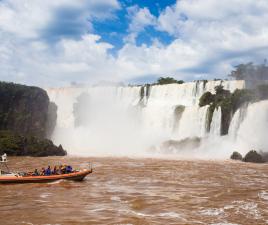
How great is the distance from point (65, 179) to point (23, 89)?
2458 cm

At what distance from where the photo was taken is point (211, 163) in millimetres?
27125

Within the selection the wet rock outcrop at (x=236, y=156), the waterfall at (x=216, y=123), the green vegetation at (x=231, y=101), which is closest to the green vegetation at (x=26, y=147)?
the waterfall at (x=216, y=123)

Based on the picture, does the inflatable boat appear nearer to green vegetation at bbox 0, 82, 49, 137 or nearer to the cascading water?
the cascading water

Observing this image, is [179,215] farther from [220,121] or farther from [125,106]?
[125,106]

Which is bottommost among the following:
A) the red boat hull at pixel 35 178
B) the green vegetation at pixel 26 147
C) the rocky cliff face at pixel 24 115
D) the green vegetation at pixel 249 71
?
the red boat hull at pixel 35 178

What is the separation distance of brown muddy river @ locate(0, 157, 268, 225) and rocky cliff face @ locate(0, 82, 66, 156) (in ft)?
51.8

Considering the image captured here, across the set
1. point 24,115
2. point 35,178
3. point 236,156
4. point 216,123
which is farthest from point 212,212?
point 24,115

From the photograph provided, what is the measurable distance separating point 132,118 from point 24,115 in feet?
39.3

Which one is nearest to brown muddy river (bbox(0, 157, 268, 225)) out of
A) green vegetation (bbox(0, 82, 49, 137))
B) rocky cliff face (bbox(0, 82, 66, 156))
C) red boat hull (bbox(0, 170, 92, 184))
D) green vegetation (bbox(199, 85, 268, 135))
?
red boat hull (bbox(0, 170, 92, 184))

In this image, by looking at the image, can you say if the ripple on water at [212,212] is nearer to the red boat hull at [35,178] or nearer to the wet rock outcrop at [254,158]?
the red boat hull at [35,178]

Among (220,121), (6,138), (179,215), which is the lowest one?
(179,215)

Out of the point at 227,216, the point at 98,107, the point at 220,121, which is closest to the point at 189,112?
the point at 220,121

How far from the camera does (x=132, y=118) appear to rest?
45.0m

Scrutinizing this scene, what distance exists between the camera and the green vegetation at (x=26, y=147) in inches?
1339
